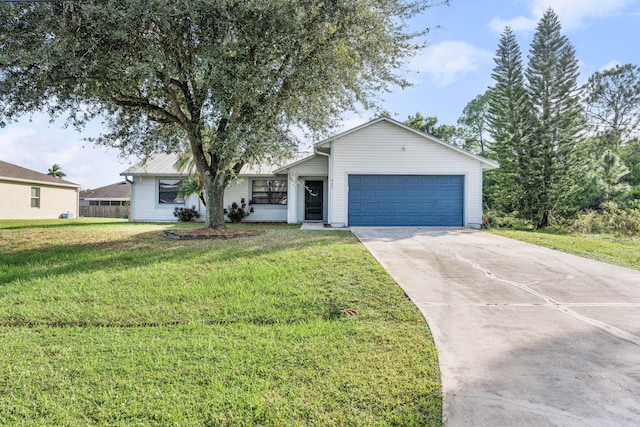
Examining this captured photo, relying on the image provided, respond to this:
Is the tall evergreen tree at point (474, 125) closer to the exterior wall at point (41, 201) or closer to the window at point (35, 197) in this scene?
the exterior wall at point (41, 201)

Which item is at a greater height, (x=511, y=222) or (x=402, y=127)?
(x=402, y=127)

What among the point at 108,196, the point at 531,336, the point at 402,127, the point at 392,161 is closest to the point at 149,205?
the point at 392,161

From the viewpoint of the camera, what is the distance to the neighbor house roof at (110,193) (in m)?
35.8

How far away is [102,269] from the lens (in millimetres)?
6402

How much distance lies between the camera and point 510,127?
60.5 ft

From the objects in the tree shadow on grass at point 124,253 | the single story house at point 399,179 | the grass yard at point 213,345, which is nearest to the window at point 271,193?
the single story house at point 399,179

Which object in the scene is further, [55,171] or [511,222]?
[55,171]

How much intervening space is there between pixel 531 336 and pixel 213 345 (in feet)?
10.7

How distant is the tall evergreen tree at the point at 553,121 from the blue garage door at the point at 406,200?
585 cm

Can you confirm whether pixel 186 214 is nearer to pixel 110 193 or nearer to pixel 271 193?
pixel 271 193

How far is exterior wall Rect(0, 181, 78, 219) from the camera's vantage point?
20.6m

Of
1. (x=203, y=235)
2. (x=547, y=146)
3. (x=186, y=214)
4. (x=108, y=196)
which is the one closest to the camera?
(x=203, y=235)

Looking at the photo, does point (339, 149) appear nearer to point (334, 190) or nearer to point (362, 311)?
point (334, 190)

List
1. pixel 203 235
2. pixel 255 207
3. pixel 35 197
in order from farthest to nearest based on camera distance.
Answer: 1. pixel 35 197
2. pixel 255 207
3. pixel 203 235
